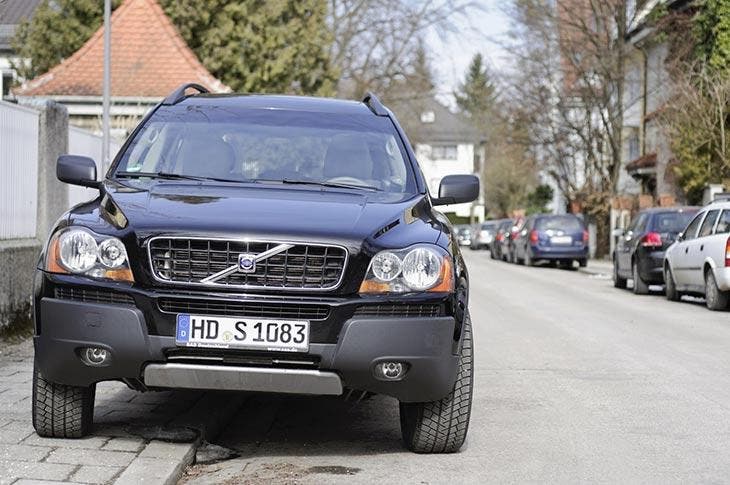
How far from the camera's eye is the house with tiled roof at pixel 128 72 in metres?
32.3

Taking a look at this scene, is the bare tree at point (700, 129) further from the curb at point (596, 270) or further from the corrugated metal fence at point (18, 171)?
the corrugated metal fence at point (18, 171)

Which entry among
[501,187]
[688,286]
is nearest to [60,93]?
[688,286]

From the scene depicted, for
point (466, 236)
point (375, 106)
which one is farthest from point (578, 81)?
point (375, 106)

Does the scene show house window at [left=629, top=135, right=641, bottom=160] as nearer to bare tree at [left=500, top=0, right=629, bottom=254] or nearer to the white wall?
bare tree at [left=500, top=0, right=629, bottom=254]

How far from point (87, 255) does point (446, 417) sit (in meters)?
1.92

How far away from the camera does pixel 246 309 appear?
623 centimetres

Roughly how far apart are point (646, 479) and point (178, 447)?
2227 mm

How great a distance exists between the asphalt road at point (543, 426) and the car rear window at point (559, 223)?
80.9 ft

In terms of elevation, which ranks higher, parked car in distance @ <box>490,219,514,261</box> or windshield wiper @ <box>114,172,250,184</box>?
windshield wiper @ <box>114,172,250,184</box>

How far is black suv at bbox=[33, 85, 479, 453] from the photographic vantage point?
6207 mm

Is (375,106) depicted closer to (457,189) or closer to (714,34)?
(457,189)

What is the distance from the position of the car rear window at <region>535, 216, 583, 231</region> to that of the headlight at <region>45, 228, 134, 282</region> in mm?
32810

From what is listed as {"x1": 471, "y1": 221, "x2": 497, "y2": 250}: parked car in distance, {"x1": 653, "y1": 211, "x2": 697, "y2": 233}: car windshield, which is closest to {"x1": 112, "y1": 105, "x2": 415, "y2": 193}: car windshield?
{"x1": 653, "y1": 211, "x2": 697, "y2": 233}: car windshield

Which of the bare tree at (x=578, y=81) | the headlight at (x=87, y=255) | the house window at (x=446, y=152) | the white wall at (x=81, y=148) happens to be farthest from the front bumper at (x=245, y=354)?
the house window at (x=446, y=152)
